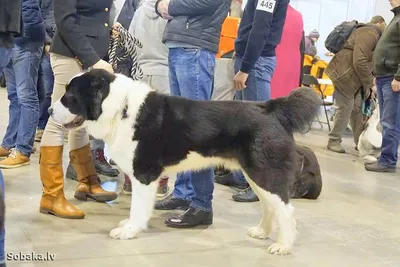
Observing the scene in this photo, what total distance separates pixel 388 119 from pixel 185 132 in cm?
403

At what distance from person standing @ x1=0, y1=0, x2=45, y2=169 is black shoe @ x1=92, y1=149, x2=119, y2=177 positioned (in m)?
0.61

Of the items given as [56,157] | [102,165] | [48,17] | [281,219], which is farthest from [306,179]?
[48,17]

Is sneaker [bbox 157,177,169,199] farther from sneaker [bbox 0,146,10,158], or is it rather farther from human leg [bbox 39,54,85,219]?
sneaker [bbox 0,146,10,158]

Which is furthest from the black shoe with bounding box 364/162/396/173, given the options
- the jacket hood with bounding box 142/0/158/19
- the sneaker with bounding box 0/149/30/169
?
the sneaker with bounding box 0/149/30/169

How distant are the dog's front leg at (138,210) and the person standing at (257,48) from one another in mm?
1322

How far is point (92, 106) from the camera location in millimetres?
3248

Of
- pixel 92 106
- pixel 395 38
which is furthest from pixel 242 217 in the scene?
pixel 395 38

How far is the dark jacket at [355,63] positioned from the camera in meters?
7.29

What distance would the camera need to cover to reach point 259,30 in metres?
4.09

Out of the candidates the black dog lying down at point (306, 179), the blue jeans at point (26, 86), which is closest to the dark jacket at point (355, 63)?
the black dog lying down at point (306, 179)

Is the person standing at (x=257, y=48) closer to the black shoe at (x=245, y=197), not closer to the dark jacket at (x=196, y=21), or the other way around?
the black shoe at (x=245, y=197)

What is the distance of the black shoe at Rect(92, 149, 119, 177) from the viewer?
4996 millimetres

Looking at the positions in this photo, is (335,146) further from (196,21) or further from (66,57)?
(66,57)

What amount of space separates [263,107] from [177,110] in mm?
505
